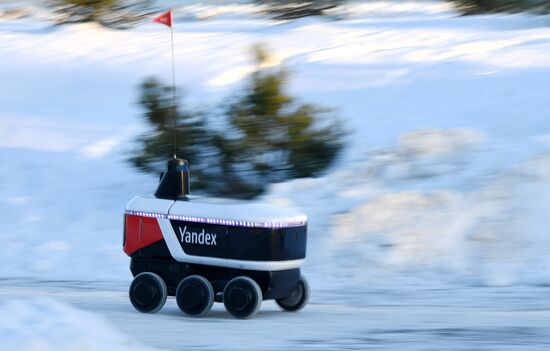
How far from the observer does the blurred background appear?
28.8 feet

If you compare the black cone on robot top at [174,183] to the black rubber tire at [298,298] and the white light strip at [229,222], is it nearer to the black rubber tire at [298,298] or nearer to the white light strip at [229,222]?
the white light strip at [229,222]

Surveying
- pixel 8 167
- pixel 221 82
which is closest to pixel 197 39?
pixel 221 82

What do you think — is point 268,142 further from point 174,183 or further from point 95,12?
point 95,12

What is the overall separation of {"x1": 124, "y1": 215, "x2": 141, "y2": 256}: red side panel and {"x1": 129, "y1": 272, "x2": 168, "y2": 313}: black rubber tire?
305 mm

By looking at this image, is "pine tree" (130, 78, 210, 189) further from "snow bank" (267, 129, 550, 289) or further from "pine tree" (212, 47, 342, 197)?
"snow bank" (267, 129, 550, 289)

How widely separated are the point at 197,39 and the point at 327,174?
36.7 ft

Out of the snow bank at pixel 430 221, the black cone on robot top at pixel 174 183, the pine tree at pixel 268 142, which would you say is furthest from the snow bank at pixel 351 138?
the black cone on robot top at pixel 174 183

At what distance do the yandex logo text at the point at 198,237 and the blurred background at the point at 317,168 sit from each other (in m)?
0.63

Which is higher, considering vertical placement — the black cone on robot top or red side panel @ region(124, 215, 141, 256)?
the black cone on robot top

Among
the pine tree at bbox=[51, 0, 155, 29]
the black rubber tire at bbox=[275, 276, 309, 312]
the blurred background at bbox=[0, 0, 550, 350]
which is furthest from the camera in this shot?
the pine tree at bbox=[51, 0, 155, 29]

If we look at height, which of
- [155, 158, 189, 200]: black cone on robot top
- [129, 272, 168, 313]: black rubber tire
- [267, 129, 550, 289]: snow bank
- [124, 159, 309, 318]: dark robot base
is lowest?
[267, 129, 550, 289]: snow bank

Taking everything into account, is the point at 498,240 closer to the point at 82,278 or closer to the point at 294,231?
the point at 294,231

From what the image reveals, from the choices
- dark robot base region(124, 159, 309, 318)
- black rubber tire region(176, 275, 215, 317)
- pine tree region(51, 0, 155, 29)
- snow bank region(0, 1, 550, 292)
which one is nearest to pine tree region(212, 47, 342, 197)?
snow bank region(0, 1, 550, 292)

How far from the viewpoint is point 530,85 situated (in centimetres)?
1823
